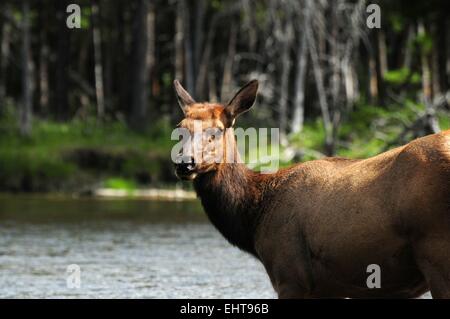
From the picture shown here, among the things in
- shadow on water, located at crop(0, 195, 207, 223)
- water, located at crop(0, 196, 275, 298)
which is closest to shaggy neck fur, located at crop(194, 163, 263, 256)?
water, located at crop(0, 196, 275, 298)

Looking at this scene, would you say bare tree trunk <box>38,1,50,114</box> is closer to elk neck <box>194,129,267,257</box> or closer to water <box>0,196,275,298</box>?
water <box>0,196,275,298</box>

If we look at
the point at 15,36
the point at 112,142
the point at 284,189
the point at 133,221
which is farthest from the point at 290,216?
the point at 15,36

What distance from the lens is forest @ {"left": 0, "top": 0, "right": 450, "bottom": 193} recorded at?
33.0 m

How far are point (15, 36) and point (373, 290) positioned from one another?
164 ft

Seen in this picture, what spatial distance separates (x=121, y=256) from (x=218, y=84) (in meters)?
40.4

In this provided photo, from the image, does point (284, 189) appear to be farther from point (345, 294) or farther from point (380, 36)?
point (380, 36)

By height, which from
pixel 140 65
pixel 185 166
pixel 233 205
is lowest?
pixel 233 205

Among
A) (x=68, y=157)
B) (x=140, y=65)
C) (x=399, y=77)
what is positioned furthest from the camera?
(x=140, y=65)

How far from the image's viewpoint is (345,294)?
27.4 feet

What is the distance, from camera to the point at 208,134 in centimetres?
878

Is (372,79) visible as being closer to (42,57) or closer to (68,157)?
(68,157)

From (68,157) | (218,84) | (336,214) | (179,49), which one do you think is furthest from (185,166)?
(218,84)

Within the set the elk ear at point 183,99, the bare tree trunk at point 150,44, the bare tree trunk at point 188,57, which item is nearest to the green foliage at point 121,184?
the bare tree trunk at point 188,57

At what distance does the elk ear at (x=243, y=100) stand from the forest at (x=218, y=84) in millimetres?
13020
